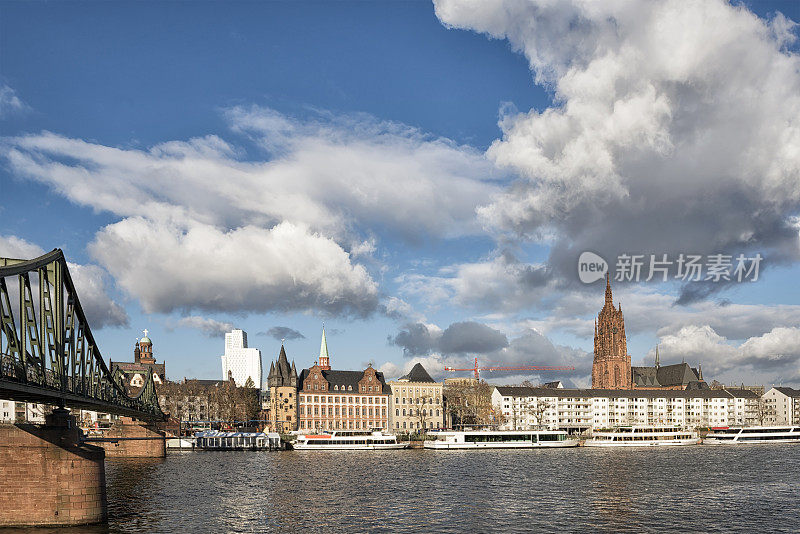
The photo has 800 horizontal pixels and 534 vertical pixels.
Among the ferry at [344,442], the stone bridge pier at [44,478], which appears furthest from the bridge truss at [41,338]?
the ferry at [344,442]

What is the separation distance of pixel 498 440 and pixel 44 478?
141 m

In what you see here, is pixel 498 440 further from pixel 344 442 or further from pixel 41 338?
pixel 41 338

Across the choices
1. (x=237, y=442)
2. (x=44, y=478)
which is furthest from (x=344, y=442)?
(x=44, y=478)

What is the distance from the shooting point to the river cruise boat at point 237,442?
177 metres

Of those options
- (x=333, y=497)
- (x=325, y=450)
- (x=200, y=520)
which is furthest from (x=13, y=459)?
(x=325, y=450)

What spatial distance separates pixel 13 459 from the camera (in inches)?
2253

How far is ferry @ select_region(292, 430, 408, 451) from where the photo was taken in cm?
17225

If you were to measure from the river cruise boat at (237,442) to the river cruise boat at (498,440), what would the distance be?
37039 millimetres

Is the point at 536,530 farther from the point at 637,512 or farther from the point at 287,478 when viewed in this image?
the point at 287,478

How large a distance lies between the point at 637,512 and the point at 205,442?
131m

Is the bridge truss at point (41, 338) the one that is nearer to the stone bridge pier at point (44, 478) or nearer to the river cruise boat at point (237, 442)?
the stone bridge pier at point (44, 478)

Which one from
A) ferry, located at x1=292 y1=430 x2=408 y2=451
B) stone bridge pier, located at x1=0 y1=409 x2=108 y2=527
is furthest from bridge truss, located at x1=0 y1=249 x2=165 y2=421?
ferry, located at x1=292 y1=430 x2=408 y2=451

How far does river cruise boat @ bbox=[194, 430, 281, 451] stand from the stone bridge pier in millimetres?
119325

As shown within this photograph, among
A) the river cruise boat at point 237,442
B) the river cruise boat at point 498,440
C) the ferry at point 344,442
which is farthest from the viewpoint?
the river cruise boat at point 498,440
